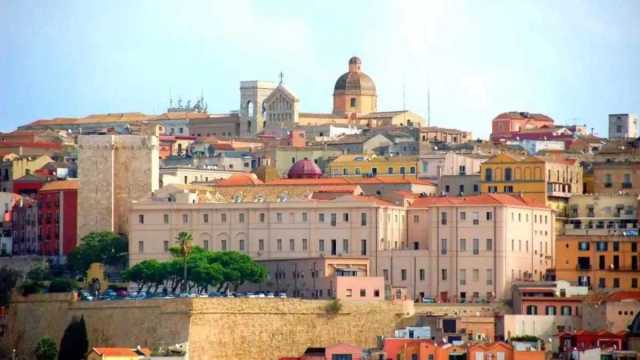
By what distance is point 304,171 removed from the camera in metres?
132

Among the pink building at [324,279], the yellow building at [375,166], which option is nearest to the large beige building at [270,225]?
the pink building at [324,279]

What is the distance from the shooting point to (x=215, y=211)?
121m

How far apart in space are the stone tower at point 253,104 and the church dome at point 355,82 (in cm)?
451

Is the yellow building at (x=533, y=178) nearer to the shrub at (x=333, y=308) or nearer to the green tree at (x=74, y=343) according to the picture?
the shrub at (x=333, y=308)

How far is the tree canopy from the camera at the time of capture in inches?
4523

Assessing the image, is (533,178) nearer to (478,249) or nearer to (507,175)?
(507,175)

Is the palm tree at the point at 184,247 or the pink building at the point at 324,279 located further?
the palm tree at the point at 184,247

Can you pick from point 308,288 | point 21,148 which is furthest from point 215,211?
point 21,148

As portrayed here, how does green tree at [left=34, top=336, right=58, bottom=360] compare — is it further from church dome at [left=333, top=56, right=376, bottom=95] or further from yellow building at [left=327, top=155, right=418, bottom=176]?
church dome at [left=333, top=56, right=376, bottom=95]

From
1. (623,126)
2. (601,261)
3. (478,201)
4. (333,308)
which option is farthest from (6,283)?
(623,126)

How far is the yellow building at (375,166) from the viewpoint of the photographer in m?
136

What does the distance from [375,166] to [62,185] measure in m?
16.1

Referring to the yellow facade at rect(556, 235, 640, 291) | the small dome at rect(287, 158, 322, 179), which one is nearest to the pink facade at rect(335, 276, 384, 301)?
the yellow facade at rect(556, 235, 640, 291)

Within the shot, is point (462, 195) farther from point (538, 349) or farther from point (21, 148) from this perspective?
point (21, 148)
